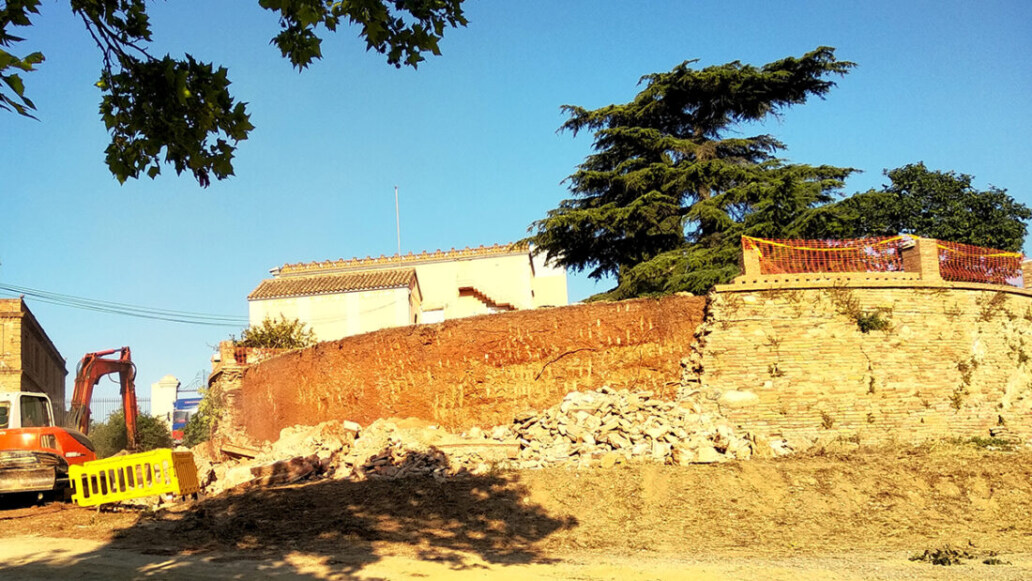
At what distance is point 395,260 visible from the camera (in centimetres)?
3725

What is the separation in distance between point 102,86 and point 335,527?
24.2ft

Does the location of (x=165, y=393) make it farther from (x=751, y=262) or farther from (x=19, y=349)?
(x=751, y=262)

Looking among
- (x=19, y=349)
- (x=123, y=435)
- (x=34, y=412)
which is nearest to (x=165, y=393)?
(x=123, y=435)

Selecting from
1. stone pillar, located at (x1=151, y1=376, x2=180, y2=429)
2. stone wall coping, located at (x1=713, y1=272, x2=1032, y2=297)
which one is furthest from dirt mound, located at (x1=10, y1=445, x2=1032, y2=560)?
stone pillar, located at (x1=151, y1=376, x2=180, y2=429)

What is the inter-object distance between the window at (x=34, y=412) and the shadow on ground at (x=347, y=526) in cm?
438

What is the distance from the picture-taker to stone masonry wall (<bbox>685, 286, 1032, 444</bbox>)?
14500 mm

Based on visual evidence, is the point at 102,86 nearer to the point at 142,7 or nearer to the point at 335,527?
the point at 142,7

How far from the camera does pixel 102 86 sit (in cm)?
571

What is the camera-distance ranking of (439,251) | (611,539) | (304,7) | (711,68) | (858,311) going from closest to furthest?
(304,7), (611,539), (858,311), (711,68), (439,251)

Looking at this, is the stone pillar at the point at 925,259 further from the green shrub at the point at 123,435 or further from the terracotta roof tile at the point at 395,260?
the green shrub at the point at 123,435

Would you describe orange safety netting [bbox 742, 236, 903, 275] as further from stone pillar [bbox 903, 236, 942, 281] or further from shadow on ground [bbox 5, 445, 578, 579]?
shadow on ground [bbox 5, 445, 578, 579]

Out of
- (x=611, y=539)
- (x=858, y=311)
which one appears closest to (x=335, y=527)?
(x=611, y=539)

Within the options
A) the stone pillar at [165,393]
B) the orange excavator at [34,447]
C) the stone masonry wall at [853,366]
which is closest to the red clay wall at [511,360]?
the stone masonry wall at [853,366]

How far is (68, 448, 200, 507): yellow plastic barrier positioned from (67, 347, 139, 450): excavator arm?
7.21m
